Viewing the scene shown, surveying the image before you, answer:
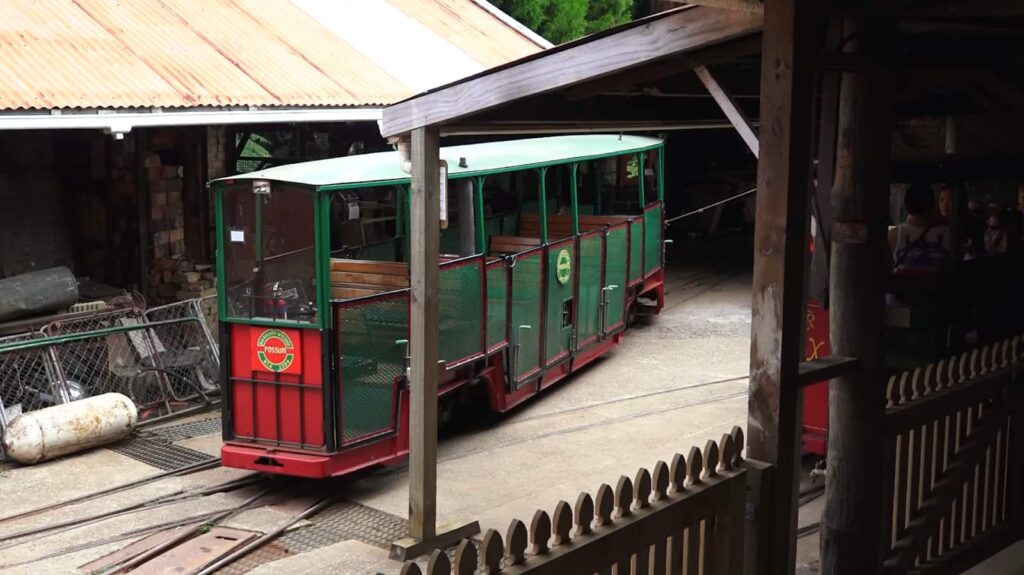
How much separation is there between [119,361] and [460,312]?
11.9 feet

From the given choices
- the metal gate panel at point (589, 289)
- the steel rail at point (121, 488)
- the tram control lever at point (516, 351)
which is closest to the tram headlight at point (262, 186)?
the steel rail at point (121, 488)

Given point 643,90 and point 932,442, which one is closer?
point 932,442

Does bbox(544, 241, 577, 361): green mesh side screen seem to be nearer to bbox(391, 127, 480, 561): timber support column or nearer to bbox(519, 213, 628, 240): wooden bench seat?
bbox(519, 213, 628, 240): wooden bench seat

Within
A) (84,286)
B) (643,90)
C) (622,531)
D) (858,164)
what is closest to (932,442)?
(858,164)

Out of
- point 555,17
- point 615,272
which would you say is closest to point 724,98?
point 615,272

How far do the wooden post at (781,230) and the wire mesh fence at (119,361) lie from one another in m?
7.46

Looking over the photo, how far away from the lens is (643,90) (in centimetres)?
722

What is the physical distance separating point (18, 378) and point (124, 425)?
3.37 ft

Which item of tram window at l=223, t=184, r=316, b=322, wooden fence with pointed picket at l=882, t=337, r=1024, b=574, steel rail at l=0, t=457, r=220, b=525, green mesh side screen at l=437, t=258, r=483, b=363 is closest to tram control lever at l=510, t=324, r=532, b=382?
green mesh side screen at l=437, t=258, r=483, b=363

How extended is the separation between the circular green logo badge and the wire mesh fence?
367 cm

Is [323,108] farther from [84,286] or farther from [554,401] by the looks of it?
[554,401]

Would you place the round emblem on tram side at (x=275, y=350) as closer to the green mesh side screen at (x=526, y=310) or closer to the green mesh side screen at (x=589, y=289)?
the green mesh side screen at (x=526, y=310)

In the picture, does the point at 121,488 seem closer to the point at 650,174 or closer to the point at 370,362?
the point at 370,362

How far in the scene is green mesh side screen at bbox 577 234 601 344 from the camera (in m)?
12.1
